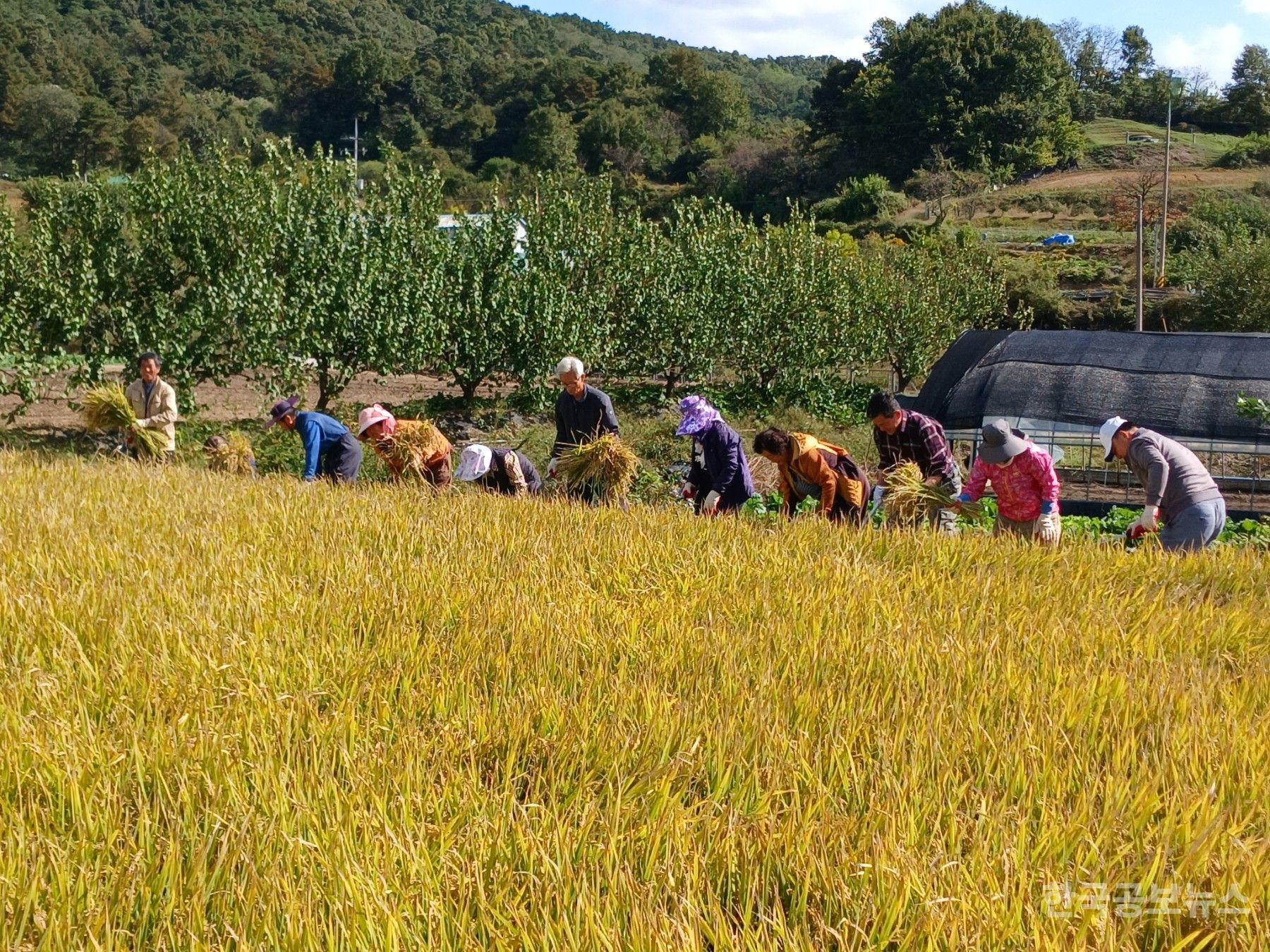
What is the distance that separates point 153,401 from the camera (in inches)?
374

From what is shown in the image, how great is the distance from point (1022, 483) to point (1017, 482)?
0.03 metres

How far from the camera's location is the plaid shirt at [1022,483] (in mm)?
6645

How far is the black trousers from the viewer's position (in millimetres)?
8172

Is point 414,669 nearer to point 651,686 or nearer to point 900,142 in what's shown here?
point 651,686

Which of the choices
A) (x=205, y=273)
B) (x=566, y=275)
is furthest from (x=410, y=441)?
(x=566, y=275)

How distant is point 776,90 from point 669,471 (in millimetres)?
143594

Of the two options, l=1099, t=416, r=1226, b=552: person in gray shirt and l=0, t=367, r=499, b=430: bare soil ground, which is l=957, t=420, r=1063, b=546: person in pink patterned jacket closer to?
l=1099, t=416, r=1226, b=552: person in gray shirt

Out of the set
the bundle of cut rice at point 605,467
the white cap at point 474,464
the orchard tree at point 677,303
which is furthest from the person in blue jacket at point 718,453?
the orchard tree at point 677,303

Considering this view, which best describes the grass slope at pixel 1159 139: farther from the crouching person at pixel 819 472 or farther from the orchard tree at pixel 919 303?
the crouching person at pixel 819 472

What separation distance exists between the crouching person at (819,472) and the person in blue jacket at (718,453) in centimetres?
31

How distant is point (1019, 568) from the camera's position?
5.25m

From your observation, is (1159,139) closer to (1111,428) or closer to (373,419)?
(1111,428)

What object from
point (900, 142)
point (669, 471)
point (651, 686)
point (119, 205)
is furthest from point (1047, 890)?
point (900, 142)

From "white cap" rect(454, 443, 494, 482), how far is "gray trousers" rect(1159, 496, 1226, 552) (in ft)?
13.9
